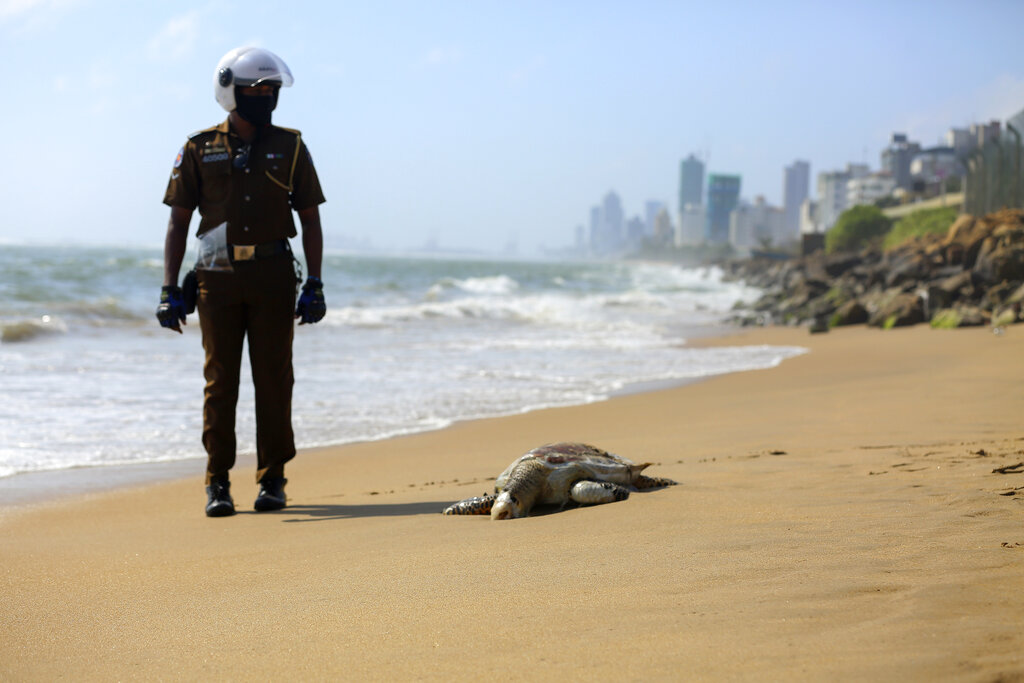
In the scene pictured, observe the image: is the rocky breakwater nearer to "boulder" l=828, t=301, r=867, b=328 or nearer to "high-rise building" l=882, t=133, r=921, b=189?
"boulder" l=828, t=301, r=867, b=328

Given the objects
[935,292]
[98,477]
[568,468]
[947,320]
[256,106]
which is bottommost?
[98,477]

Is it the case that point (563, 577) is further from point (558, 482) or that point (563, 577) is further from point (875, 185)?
point (875, 185)

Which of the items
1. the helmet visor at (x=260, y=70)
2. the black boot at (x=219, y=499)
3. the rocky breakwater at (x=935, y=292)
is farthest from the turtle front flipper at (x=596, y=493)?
the rocky breakwater at (x=935, y=292)

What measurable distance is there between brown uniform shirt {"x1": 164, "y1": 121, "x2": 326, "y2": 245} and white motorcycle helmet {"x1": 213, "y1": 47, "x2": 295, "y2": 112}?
0.18 meters

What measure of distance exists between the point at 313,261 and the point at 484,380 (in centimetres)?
630

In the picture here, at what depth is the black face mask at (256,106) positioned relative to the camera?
4.68 meters

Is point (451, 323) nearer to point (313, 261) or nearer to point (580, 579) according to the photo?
point (313, 261)

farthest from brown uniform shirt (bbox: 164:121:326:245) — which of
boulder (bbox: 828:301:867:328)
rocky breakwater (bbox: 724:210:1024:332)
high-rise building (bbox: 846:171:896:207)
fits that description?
high-rise building (bbox: 846:171:896:207)

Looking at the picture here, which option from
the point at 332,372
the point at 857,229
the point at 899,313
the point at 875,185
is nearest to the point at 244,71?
the point at 332,372

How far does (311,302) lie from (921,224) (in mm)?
62120

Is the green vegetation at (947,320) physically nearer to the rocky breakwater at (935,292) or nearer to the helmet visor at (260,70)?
the rocky breakwater at (935,292)

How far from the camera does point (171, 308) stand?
4.73 m

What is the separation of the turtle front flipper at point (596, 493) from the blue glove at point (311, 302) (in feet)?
5.39

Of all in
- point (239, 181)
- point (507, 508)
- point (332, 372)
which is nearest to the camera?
point (507, 508)
